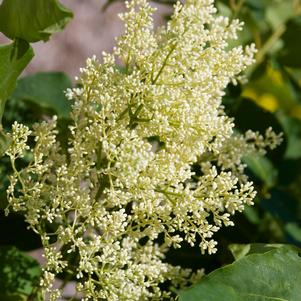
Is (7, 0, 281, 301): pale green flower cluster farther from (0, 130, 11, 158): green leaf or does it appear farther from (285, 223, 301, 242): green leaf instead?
(285, 223, 301, 242): green leaf

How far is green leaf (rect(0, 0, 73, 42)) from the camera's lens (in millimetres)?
717

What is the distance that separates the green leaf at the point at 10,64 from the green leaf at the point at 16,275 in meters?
0.17

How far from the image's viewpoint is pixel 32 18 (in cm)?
73

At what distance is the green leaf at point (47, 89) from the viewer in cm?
109

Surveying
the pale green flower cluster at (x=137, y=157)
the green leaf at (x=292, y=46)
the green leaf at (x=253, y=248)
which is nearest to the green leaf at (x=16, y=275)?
the pale green flower cluster at (x=137, y=157)

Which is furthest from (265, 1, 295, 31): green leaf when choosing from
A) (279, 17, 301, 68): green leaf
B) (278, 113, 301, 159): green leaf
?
(278, 113, 301, 159): green leaf

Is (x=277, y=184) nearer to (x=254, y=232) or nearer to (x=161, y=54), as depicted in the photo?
(x=254, y=232)

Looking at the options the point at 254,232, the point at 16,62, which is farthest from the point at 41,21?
the point at 254,232

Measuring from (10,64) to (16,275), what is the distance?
0.23 m

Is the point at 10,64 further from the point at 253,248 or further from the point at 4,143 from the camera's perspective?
the point at 253,248

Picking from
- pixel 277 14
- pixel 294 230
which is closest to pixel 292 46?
pixel 277 14

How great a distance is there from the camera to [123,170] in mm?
646

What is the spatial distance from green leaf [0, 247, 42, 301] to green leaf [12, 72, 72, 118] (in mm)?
311

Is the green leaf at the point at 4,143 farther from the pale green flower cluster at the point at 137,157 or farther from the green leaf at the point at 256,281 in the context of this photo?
the green leaf at the point at 256,281
